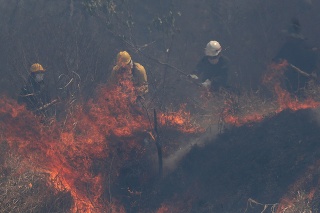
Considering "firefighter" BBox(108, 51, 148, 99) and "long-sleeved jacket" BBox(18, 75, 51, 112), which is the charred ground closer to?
"long-sleeved jacket" BBox(18, 75, 51, 112)

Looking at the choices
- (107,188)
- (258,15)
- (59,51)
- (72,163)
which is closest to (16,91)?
(59,51)

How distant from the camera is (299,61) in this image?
8359mm

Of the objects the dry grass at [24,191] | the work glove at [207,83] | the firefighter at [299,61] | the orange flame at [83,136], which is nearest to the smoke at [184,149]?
the orange flame at [83,136]

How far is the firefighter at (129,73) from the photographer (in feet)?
26.8

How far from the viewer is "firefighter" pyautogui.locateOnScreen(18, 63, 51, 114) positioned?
26.3ft

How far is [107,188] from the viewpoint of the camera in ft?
21.4

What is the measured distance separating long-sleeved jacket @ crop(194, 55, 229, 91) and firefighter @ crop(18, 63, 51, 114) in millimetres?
4232

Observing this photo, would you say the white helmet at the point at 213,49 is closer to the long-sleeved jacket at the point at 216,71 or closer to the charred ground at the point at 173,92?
the long-sleeved jacket at the point at 216,71

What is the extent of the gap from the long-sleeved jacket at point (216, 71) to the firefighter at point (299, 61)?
1.54 meters

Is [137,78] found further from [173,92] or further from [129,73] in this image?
[173,92]

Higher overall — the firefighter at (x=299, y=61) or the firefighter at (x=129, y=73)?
the firefighter at (x=299, y=61)

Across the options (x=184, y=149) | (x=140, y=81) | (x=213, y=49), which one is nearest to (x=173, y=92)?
(x=140, y=81)

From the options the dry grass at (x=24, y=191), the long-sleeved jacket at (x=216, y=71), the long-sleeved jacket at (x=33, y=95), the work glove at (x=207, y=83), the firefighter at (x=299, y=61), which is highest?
the firefighter at (x=299, y=61)

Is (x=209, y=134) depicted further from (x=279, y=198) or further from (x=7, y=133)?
(x=7, y=133)
